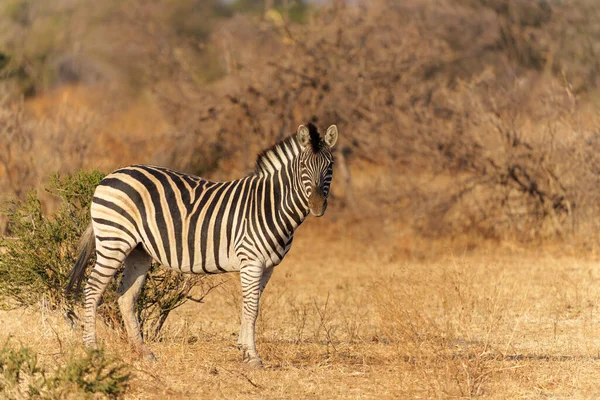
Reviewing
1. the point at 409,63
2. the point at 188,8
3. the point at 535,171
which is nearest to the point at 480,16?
A: the point at 409,63

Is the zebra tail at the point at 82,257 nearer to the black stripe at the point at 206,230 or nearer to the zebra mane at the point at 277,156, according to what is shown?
the black stripe at the point at 206,230

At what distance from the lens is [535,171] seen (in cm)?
1287

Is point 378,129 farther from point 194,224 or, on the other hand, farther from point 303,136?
point 194,224

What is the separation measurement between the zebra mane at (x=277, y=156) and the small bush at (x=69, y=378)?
7.28 feet

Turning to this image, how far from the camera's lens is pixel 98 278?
23.2 feet

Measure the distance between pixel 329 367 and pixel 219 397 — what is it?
117cm

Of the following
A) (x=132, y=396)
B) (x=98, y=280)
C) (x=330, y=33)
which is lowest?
(x=132, y=396)

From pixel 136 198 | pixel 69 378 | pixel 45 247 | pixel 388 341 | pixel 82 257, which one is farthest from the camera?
pixel 45 247

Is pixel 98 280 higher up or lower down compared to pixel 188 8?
lower down

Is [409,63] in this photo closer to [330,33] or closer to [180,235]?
[330,33]

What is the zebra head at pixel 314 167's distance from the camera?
22.1 ft

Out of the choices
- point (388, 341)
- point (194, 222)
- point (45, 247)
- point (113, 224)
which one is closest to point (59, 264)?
point (45, 247)

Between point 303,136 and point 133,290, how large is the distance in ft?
6.19

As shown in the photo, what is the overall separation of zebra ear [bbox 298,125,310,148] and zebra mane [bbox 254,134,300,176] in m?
0.16
